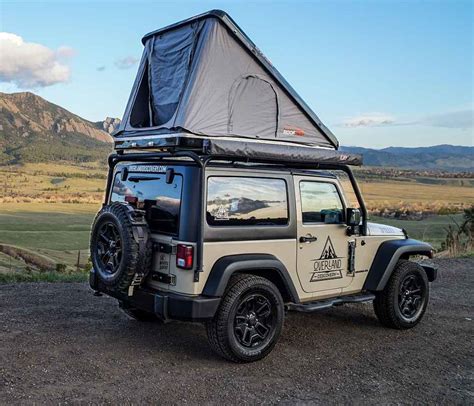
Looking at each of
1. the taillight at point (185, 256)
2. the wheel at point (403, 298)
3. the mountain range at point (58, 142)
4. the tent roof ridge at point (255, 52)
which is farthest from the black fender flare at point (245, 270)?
the mountain range at point (58, 142)

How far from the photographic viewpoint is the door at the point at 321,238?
5664 millimetres

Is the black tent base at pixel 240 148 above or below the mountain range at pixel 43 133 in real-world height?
below

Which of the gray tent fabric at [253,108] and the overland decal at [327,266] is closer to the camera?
the gray tent fabric at [253,108]

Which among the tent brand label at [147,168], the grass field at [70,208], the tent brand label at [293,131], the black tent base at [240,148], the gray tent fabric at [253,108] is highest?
the gray tent fabric at [253,108]

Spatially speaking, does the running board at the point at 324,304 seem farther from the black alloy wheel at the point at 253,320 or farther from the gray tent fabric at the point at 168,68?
the gray tent fabric at the point at 168,68

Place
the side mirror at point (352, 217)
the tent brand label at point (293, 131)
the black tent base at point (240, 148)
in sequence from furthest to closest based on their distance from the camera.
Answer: the tent brand label at point (293, 131)
the side mirror at point (352, 217)
the black tent base at point (240, 148)

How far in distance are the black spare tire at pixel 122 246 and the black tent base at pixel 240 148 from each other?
773 millimetres

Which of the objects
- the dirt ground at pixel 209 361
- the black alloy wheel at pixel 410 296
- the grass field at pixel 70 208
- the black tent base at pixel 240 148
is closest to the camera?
the dirt ground at pixel 209 361

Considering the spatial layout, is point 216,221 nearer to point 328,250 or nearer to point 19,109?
point 328,250

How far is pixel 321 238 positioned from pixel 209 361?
72.2 inches

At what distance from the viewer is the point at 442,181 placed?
32000mm

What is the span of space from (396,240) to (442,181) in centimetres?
2749

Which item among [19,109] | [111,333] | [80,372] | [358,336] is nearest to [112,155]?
[111,333]

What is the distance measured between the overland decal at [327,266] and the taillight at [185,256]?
163cm
